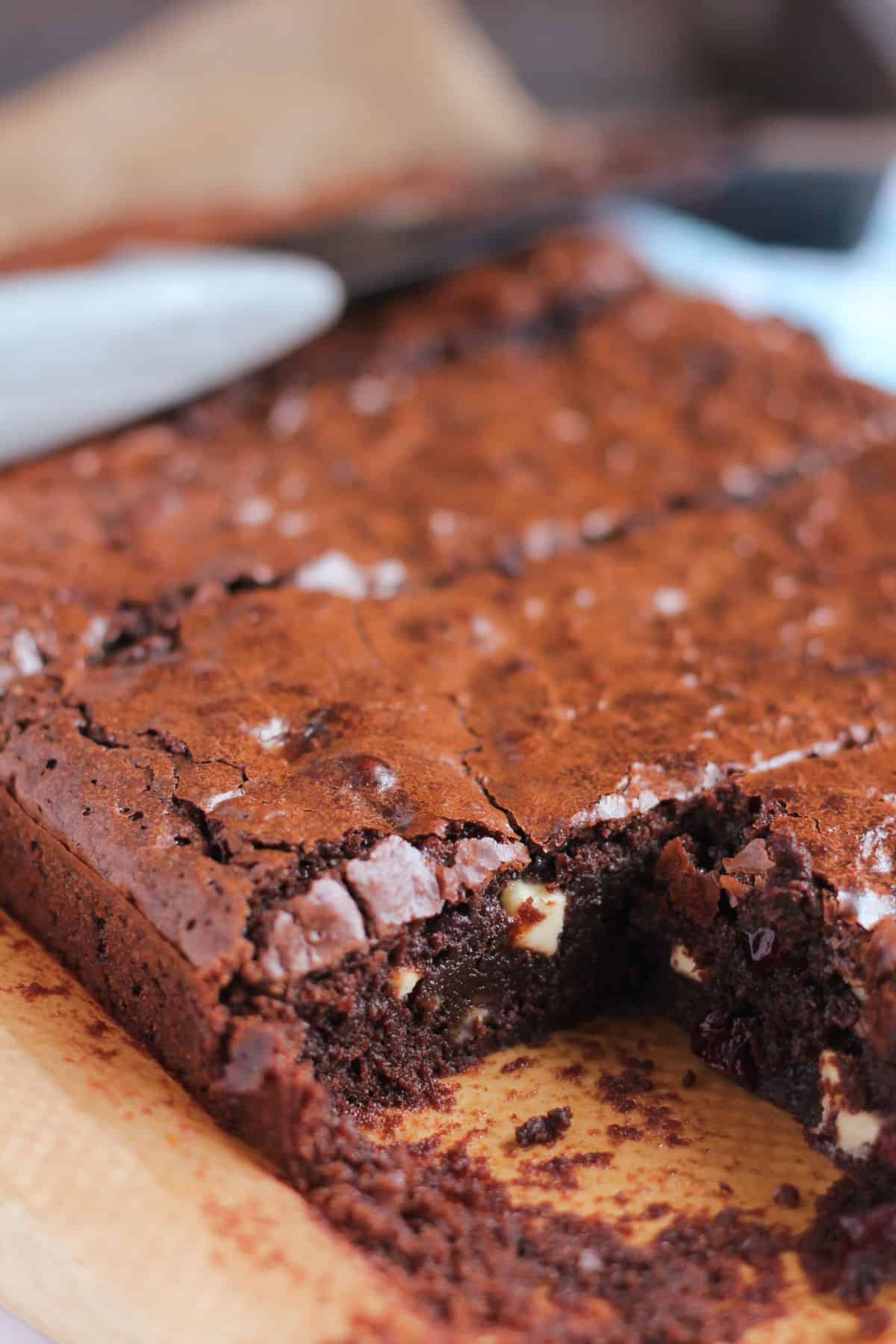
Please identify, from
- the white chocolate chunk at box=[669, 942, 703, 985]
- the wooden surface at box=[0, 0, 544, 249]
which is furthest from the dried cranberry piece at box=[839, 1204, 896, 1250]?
the wooden surface at box=[0, 0, 544, 249]

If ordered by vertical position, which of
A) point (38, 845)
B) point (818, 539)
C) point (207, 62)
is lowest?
point (818, 539)

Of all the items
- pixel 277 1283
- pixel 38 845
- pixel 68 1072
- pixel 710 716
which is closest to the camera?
pixel 277 1283

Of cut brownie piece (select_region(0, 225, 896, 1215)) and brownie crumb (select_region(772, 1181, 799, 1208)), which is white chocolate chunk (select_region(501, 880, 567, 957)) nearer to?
cut brownie piece (select_region(0, 225, 896, 1215))

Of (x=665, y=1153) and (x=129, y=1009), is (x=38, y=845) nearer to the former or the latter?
(x=129, y=1009)

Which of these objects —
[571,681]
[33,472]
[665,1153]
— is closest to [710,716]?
[571,681]

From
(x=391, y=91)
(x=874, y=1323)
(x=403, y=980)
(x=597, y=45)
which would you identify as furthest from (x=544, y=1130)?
(x=597, y=45)

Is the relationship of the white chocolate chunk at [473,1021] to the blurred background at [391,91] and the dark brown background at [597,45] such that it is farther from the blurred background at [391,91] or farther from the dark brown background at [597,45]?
the dark brown background at [597,45]
